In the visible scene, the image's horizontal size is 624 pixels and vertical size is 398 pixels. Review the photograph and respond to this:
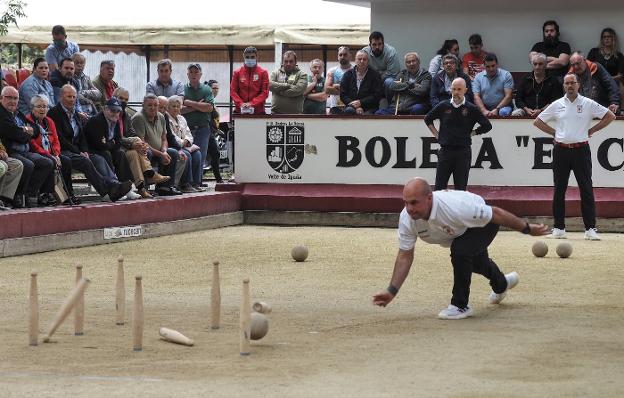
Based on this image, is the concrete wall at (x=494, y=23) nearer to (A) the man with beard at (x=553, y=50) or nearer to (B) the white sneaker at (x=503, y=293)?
(A) the man with beard at (x=553, y=50)

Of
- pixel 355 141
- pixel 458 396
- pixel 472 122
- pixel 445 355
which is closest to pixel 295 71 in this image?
pixel 355 141

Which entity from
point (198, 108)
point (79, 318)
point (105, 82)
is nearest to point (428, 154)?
point (198, 108)

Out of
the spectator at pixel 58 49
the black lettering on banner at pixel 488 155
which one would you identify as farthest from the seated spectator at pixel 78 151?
the black lettering on banner at pixel 488 155

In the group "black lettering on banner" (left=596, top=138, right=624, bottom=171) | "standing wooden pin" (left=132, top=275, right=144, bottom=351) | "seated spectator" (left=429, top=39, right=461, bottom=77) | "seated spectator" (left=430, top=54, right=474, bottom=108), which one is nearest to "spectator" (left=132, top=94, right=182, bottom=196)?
"seated spectator" (left=430, top=54, right=474, bottom=108)

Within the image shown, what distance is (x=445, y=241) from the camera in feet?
34.1

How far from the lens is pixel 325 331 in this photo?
9828 millimetres

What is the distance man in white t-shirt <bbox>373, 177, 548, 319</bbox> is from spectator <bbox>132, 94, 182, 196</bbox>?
8.70 meters

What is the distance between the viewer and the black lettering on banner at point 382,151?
770 inches

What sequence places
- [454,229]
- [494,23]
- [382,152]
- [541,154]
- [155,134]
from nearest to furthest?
[454,229] < [155,134] < [541,154] < [382,152] < [494,23]

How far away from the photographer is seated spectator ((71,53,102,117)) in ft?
59.6

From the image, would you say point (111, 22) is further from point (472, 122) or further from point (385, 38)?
point (472, 122)

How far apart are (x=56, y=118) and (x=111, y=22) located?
11.4 m

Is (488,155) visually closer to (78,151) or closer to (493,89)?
(493,89)

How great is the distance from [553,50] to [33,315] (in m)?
12.8
